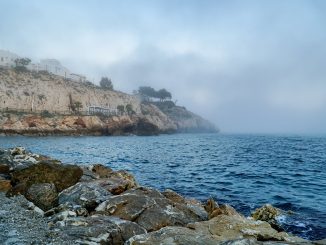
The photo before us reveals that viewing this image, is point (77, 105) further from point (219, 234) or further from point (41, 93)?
point (219, 234)

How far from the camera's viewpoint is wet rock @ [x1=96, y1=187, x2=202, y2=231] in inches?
469

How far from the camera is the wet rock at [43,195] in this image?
14952 mm

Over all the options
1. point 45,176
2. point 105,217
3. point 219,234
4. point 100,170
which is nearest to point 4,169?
point 45,176

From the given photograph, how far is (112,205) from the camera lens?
42.3 ft

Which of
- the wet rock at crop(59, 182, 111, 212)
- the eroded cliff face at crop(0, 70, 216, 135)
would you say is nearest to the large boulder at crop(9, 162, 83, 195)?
the wet rock at crop(59, 182, 111, 212)

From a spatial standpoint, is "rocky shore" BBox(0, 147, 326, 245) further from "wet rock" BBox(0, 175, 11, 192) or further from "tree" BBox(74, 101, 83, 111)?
"tree" BBox(74, 101, 83, 111)

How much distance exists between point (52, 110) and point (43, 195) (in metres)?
133

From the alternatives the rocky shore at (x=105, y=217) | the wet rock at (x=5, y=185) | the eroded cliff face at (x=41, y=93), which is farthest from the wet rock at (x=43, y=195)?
the eroded cliff face at (x=41, y=93)

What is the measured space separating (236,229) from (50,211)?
7.68m

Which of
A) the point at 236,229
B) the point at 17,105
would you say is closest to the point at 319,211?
the point at 236,229

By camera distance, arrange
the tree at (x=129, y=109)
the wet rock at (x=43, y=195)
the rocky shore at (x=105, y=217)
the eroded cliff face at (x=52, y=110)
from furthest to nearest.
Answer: the tree at (x=129, y=109) → the eroded cliff face at (x=52, y=110) → the wet rock at (x=43, y=195) → the rocky shore at (x=105, y=217)

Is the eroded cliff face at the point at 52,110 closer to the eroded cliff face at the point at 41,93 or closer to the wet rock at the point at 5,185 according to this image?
the eroded cliff face at the point at 41,93

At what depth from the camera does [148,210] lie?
41.0 feet

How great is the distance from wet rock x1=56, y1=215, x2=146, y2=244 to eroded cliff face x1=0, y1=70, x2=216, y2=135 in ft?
336
